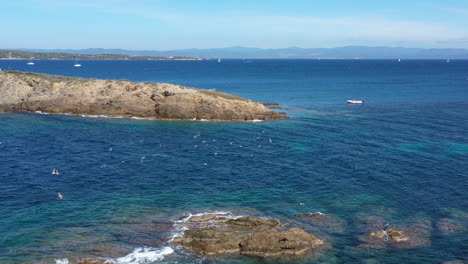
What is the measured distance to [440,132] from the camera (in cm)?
7725

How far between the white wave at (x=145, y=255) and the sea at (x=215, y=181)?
0.08m

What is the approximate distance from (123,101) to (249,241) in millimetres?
67373

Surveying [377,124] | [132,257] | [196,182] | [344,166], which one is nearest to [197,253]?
[132,257]

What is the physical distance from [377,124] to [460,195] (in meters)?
41.4

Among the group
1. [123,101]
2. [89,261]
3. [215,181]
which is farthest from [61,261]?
[123,101]

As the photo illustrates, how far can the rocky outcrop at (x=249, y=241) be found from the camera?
1312 inches

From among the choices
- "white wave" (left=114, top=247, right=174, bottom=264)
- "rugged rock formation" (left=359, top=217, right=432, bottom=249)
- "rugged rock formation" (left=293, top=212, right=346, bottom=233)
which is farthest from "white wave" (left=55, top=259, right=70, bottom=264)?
"rugged rock formation" (left=359, top=217, right=432, bottom=249)

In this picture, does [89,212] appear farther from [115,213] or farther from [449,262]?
[449,262]

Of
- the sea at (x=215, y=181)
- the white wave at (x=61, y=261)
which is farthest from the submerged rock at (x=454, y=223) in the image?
the white wave at (x=61, y=261)

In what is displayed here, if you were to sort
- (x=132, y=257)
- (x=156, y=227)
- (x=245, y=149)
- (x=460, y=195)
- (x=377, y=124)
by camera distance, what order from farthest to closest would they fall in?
(x=377, y=124)
(x=245, y=149)
(x=460, y=195)
(x=156, y=227)
(x=132, y=257)

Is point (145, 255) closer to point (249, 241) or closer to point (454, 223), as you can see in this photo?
point (249, 241)

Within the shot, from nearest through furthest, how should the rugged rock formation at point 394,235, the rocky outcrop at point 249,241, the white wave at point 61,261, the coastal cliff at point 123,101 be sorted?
the white wave at point 61,261
the rocky outcrop at point 249,241
the rugged rock formation at point 394,235
the coastal cliff at point 123,101

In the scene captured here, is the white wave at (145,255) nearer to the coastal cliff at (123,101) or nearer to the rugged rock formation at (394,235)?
the rugged rock formation at (394,235)

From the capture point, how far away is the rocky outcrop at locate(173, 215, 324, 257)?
33312mm
